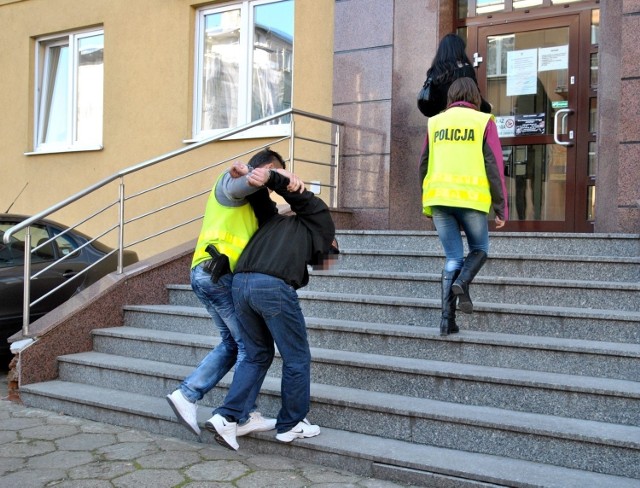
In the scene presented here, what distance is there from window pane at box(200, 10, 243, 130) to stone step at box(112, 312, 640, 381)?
4.35m

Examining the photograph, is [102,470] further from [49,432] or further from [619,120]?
[619,120]

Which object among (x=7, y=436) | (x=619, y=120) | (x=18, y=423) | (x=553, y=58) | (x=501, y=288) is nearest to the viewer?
(x=7, y=436)

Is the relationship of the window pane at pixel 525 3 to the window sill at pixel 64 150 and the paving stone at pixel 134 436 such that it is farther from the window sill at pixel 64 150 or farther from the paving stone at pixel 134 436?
the window sill at pixel 64 150

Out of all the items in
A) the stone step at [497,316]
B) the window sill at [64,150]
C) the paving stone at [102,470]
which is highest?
the window sill at [64,150]

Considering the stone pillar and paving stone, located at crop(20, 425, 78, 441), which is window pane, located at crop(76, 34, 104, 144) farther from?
the stone pillar

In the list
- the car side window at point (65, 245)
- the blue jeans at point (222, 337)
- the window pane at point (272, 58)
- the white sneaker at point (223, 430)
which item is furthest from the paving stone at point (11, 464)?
the window pane at point (272, 58)

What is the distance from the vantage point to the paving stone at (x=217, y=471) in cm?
421

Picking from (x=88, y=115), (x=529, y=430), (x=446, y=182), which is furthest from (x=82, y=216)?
(x=529, y=430)

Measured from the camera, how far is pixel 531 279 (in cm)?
549

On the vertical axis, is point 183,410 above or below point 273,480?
above

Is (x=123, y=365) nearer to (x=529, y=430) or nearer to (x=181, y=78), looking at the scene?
(x=529, y=430)

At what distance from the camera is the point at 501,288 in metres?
5.54

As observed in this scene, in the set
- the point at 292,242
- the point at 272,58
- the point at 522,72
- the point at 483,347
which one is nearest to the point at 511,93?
the point at 522,72

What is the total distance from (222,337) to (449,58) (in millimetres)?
3149
